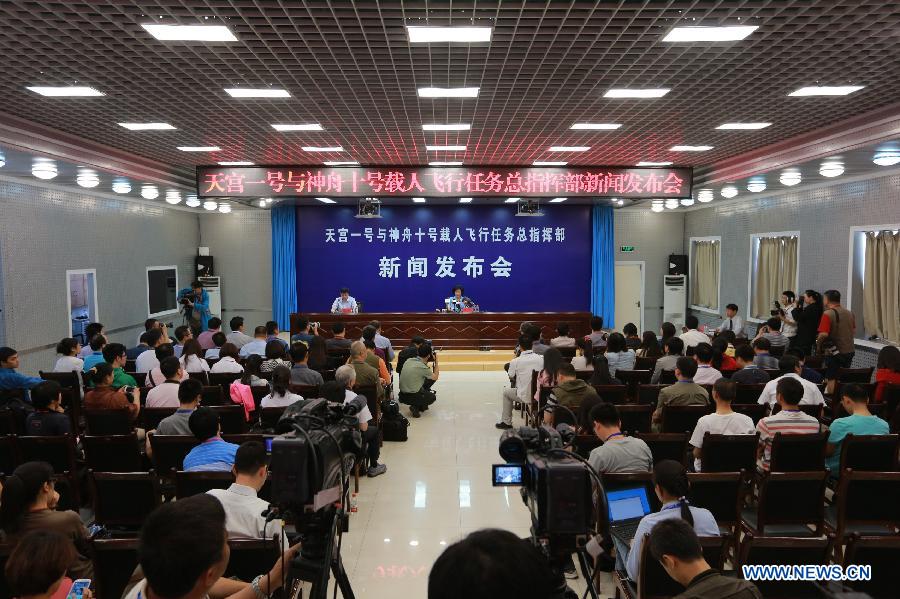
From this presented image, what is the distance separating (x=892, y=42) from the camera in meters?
3.63

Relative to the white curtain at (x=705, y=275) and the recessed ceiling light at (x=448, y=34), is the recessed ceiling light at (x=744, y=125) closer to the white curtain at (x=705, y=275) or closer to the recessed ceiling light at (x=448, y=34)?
the recessed ceiling light at (x=448, y=34)

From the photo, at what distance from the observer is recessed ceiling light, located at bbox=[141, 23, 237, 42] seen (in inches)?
135

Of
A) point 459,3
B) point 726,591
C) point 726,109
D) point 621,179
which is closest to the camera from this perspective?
point 726,591

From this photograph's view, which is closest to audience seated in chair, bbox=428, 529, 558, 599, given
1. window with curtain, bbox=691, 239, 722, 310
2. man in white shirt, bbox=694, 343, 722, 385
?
man in white shirt, bbox=694, 343, 722, 385

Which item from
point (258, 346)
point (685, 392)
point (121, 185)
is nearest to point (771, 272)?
point (685, 392)

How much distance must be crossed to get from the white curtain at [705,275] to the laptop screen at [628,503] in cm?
1088

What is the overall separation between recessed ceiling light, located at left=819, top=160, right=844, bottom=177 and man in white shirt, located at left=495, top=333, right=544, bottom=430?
3.90 metres

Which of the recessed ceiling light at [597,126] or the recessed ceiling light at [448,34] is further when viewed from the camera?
the recessed ceiling light at [597,126]

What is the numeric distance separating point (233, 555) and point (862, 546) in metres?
2.47

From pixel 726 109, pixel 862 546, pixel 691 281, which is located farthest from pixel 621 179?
pixel 691 281

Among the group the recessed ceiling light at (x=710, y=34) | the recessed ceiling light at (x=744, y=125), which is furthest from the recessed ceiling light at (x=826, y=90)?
the recessed ceiling light at (x=710, y=34)

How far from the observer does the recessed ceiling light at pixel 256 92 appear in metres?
4.72

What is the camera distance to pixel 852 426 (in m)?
3.98

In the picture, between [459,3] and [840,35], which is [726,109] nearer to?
[840,35]
